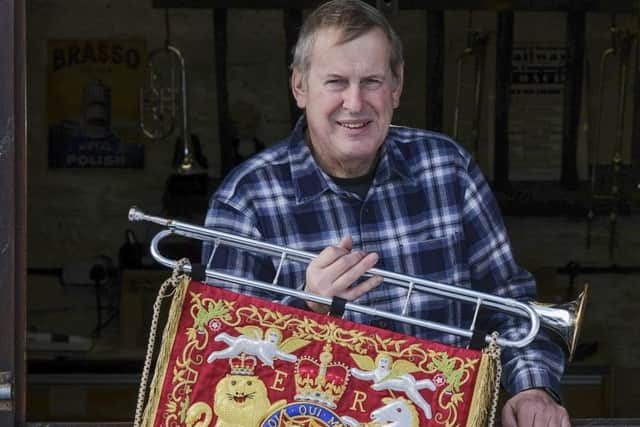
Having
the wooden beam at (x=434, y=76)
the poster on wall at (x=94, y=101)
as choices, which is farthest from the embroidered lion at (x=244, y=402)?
the poster on wall at (x=94, y=101)

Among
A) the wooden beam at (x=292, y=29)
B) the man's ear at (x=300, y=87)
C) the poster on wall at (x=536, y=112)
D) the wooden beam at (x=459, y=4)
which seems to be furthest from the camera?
the poster on wall at (x=536, y=112)

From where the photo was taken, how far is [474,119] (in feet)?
22.8

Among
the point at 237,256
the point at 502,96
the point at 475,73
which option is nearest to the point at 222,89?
the point at 475,73

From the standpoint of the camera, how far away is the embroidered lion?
2.39 m

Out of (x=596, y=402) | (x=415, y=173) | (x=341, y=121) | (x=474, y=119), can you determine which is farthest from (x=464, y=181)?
(x=474, y=119)

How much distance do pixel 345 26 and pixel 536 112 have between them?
15.6ft

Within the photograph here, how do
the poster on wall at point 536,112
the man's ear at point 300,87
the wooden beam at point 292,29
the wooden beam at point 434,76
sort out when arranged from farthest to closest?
the poster on wall at point 536,112
the wooden beam at point 434,76
the wooden beam at point 292,29
the man's ear at point 300,87

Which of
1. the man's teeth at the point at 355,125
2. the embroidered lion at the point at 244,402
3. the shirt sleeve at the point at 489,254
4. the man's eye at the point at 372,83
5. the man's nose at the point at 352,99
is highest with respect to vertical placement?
the man's eye at the point at 372,83

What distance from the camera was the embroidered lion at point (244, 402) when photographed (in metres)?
2.39

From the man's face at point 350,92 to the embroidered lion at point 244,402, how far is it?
1.82 feet

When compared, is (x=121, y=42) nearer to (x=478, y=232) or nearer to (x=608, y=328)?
(x=608, y=328)

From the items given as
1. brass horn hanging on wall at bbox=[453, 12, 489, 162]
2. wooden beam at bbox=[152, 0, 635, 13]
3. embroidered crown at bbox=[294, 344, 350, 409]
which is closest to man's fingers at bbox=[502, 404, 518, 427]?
embroidered crown at bbox=[294, 344, 350, 409]

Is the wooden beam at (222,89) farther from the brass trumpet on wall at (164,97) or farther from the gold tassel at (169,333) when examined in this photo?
the gold tassel at (169,333)

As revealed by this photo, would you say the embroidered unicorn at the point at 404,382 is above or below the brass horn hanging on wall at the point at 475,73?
below
